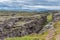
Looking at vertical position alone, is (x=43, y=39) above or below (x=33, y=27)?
above

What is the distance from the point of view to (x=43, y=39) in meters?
58.1

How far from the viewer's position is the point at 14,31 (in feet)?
512

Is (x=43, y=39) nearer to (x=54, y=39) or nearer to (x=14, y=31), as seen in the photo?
(x=54, y=39)

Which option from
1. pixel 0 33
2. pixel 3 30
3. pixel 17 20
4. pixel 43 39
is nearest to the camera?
pixel 43 39

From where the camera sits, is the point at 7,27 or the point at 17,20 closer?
the point at 7,27

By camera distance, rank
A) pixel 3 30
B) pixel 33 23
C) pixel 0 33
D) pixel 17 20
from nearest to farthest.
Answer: pixel 0 33
pixel 3 30
pixel 33 23
pixel 17 20

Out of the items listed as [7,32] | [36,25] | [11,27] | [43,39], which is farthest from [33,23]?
[43,39]


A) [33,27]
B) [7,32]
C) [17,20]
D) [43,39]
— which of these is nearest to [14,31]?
[7,32]

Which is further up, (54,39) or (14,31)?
(54,39)

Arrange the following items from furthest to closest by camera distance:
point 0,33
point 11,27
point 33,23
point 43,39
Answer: point 33,23, point 11,27, point 0,33, point 43,39

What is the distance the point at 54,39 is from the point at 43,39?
235 inches

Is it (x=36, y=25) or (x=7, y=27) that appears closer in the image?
(x=7, y=27)

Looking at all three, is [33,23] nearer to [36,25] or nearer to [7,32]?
[36,25]

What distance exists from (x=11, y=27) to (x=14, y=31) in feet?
32.5
